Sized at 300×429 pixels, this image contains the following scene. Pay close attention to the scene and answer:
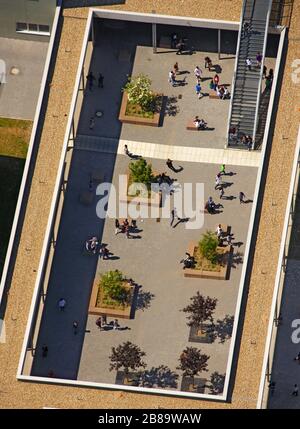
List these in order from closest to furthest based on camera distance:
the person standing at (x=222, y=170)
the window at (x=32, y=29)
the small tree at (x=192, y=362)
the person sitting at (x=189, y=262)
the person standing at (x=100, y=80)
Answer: the small tree at (x=192, y=362), the person sitting at (x=189, y=262), the person standing at (x=222, y=170), the person standing at (x=100, y=80), the window at (x=32, y=29)

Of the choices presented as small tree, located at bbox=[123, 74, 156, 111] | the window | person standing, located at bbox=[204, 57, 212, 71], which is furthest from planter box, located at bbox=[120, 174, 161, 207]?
the window

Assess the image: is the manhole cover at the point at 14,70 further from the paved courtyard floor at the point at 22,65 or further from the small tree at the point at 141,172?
the small tree at the point at 141,172

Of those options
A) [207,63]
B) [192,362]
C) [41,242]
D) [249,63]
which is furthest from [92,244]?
[249,63]

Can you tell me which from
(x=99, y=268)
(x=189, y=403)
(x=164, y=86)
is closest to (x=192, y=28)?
(x=164, y=86)

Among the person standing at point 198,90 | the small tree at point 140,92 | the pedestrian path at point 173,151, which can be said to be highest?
the person standing at point 198,90

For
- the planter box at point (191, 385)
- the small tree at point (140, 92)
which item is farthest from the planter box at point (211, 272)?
the small tree at point (140, 92)

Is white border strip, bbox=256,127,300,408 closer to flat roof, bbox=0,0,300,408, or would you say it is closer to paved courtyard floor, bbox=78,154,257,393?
flat roof, bbox=0,0,300,408

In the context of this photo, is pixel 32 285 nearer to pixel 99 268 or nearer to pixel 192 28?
pixel 99 268

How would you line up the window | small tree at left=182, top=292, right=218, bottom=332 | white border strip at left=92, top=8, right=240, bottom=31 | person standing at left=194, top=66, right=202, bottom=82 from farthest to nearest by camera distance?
the window
person standing at left=194, top=66, right=202, bottom=82
white border strip at left=92, top=8, right=240, bottom=31
small tree at left=182, top=292, right=218, bottom=332
